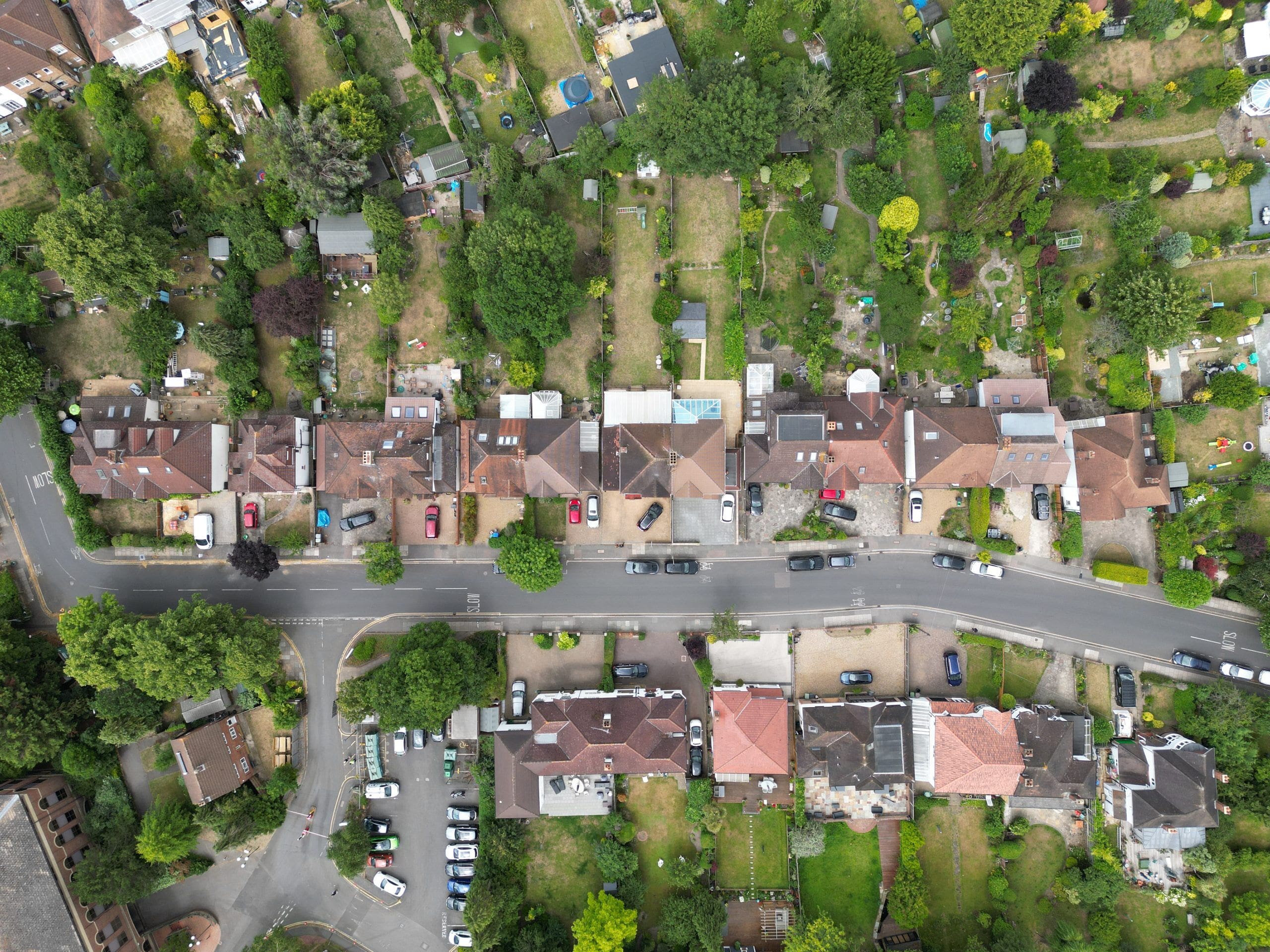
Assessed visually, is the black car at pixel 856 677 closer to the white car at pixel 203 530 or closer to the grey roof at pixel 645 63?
the grey roof at pixel 645 63

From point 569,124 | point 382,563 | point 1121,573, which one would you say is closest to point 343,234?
point 569,124

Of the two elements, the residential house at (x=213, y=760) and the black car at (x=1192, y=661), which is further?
the black car at (x=1192, y=661)

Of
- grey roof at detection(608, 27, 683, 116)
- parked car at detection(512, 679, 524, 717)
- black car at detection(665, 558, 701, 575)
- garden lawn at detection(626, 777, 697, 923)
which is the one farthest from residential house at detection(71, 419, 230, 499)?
garden lawn at detection(626, 777, 697, 923)

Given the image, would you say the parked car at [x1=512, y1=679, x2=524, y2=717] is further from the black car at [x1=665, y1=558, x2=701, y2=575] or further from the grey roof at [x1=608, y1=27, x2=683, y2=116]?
the grey roof at [x1=608, y1=27, x2=683, y2=116]

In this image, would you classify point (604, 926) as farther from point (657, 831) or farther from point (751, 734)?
point (751, 734)

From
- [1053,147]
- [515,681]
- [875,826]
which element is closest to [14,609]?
[515,681]

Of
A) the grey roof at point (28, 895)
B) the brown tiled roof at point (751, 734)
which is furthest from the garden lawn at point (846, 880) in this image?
the grey roof at point (28, 895)

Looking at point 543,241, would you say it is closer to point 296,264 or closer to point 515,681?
point 296,264
